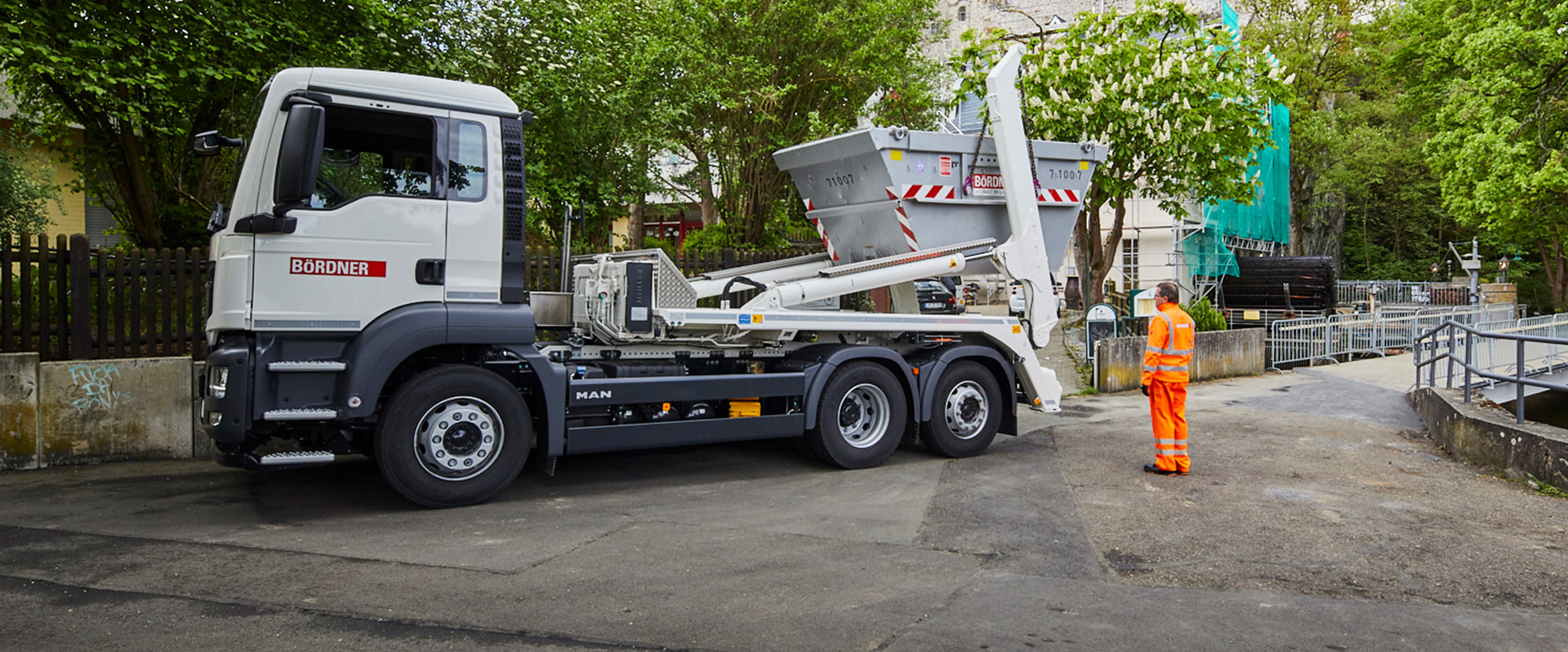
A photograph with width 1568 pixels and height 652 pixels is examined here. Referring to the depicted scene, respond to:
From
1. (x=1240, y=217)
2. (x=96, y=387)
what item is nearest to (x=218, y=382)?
(x=96, y=387)

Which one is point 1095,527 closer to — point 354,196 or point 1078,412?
point 354,196

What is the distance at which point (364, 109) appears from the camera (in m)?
6.20

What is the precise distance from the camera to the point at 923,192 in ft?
28.8

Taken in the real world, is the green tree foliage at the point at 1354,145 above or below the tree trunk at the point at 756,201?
above

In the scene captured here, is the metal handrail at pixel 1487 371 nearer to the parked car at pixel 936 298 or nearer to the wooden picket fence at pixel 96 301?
the parked car at pixel 936 298

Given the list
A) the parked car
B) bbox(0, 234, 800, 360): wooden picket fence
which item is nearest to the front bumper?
bbox(0, 234, 800, 360): wooden picket fence

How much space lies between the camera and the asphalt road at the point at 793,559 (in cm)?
432

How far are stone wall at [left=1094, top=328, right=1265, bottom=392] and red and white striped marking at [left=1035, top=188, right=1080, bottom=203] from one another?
462 centimetres

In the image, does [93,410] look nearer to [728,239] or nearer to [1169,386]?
[1169,386]

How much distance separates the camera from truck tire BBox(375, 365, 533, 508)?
6254mm

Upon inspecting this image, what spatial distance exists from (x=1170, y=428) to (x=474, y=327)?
5338mm

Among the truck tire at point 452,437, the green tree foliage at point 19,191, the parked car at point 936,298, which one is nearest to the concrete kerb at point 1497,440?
the parked car at point 936,298

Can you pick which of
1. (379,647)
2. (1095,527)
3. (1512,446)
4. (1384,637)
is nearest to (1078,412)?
(1512,446)

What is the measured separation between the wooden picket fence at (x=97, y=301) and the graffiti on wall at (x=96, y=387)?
25cm
